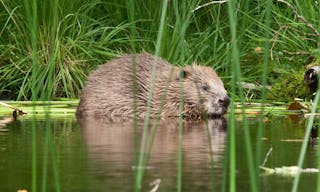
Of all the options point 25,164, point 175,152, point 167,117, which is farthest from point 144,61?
point 25,164

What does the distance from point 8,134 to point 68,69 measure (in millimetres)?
4406

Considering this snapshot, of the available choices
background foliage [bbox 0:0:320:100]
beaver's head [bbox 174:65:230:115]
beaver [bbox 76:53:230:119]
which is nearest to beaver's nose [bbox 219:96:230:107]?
beaver's head [bbox 174:65:230:115]

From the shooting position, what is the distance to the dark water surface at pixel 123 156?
418cm

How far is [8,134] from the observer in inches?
281

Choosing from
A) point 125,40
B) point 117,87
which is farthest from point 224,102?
point 125,40

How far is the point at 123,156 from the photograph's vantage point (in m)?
5.48

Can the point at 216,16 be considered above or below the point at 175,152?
above

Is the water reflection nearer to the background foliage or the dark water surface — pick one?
the dark water surface

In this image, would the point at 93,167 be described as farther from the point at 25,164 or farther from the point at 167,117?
the point at 167,117

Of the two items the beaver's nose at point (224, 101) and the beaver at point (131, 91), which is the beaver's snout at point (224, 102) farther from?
the beaver at point (131, 91)

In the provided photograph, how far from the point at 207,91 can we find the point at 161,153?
389cm

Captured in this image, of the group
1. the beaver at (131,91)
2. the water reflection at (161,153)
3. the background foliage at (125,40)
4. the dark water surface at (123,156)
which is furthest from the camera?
the background foliage at (125,40)

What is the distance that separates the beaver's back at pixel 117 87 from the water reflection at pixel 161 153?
40.8 inches

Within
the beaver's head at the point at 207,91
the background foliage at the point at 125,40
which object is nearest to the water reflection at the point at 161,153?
the beaver's head at the point at 207,91
